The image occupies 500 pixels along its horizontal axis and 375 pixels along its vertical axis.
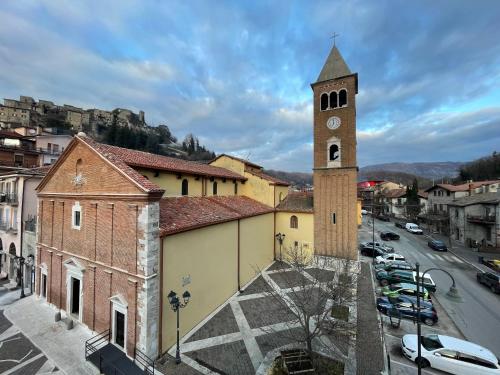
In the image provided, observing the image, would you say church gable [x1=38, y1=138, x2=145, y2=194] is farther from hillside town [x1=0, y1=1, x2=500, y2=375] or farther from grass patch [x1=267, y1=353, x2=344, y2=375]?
grass patch [x1=267, y1=353, x2=344, y2=375]

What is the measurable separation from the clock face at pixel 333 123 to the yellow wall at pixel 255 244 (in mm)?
9850

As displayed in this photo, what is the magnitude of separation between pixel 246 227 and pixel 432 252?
2742cm

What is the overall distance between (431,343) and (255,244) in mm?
12148

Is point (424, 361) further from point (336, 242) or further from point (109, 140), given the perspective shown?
point (109, 140)

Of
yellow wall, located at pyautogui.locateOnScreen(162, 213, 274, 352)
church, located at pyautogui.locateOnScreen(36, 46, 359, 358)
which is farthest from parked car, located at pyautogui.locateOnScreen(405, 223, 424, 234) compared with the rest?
yellow wall, located at pyautogui.locateOnScreen(162, 213, 274, 352)

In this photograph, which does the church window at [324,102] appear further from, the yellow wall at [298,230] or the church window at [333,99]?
the yellow wall at [298,230]

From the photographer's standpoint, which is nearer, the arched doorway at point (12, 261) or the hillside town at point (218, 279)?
the hillside town at point (218, 279)

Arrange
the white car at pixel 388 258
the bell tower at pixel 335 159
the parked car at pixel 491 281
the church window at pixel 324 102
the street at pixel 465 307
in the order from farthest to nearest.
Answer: the white car at pixel 388 258 → the church window at pixel 324 102 → the bell tower at pixel 335 159 → the parked car at pixel 491 281 → the street at pixel 465 307

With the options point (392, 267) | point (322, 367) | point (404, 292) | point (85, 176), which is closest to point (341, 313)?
point (322, 367)

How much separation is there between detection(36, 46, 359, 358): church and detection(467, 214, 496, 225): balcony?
23993 millimetres

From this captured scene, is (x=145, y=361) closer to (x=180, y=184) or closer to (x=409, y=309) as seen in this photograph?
(x=180, y=184)

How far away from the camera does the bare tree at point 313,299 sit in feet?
32.6

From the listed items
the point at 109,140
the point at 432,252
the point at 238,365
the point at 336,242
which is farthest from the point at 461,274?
the point at 109,140

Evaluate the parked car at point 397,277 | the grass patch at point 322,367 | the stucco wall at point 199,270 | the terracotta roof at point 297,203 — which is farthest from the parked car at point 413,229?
the grass patch at point 322,367
